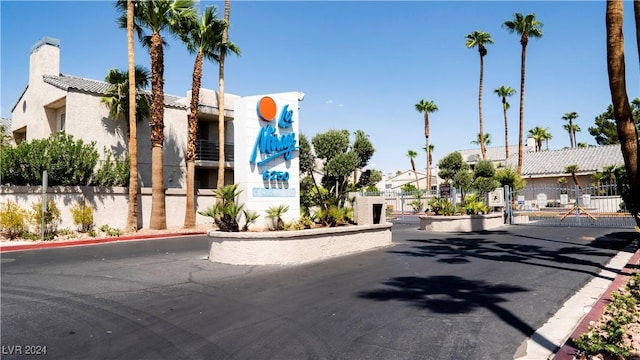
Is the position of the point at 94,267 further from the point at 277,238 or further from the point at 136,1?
the point at 136,1

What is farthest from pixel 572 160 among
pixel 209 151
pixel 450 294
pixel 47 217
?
pixel 47 217

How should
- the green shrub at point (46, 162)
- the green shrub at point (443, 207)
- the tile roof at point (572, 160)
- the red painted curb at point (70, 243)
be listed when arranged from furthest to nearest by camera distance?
the tile roof at point (572, 160) < the green shrub at point (443, 207) < the green shrub at point (46, 162) < the red painted curb at point (70, 243)

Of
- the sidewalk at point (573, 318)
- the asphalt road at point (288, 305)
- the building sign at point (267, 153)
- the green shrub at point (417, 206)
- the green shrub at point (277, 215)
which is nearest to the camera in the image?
the sidewalk at point (573, 318)

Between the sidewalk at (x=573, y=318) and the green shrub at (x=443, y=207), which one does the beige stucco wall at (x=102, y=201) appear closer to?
the green shrub at (x=443, y=207)

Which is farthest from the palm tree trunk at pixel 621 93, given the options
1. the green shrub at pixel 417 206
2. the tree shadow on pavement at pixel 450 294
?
the green shrub at pixel 417 206

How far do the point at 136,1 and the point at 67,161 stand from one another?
26.9 feet

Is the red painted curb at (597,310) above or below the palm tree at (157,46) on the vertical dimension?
below

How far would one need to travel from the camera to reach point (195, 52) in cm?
2273

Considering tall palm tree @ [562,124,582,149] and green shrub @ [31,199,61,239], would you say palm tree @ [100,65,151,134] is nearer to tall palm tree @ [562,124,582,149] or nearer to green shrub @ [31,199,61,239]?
green shrub @ [31,199,61,239]

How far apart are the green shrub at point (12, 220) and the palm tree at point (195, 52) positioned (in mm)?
7363

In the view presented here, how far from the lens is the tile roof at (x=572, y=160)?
41.5 meters

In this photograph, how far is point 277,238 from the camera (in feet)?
36.8

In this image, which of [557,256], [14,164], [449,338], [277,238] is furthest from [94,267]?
[557,256]

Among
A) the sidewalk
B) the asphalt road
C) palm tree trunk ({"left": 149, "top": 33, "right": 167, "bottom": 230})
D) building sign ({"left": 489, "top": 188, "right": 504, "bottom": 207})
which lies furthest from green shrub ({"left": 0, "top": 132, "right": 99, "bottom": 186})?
building sign ({"left": 489, "top": 188, "right": 504, "bottom": 207})
